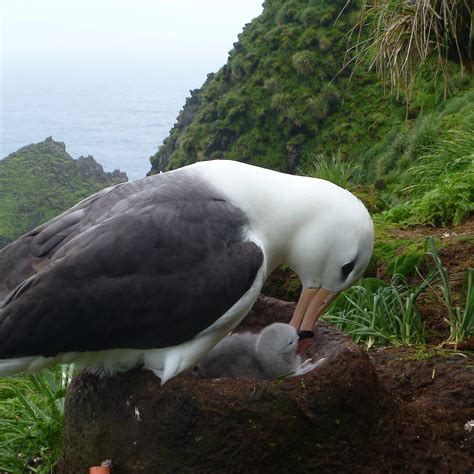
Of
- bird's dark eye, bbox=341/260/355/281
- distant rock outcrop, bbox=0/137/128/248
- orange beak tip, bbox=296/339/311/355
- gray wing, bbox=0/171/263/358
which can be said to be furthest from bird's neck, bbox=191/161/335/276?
distant rock outcrop, bbox=0/137/128/248

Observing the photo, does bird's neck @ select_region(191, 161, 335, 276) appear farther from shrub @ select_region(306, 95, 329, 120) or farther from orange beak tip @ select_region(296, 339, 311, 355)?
shrub @ select_region(306, 95, 329, 120)

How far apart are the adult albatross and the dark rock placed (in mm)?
160

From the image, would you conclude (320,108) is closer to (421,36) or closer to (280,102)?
(280,102)

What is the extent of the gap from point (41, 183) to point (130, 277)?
26.9 m

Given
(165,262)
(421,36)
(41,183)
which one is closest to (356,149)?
(421,36)

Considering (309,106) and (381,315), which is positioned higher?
(381,315)

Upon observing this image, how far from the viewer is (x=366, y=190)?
9.48 metres

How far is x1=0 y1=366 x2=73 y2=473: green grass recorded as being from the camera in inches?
169

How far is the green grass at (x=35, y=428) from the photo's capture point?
14.0 feet

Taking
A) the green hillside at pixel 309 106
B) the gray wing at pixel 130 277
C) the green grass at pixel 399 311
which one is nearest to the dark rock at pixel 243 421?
the gray wing at pixel 130 277

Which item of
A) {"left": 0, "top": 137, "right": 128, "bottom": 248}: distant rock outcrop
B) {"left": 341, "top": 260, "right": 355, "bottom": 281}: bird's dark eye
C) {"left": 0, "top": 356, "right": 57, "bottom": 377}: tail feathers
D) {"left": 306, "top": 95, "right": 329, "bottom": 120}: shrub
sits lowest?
{"left": 0, "top": 137, "right": 128, "bottom": 248}: distant rock outcrop

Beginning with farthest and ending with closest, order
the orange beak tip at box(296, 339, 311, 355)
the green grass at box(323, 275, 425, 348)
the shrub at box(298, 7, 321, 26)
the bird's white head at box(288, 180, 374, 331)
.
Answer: the shrub at box(298, 7, 321, 26) < the green grass at box(323, 275, 425, 348) < the orange beak tip at box(296, 339, 311, 355) < the bird's white head at box(288, 180, 374, 331)

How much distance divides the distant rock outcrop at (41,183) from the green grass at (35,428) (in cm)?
2010

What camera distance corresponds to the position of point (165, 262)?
137 inches
